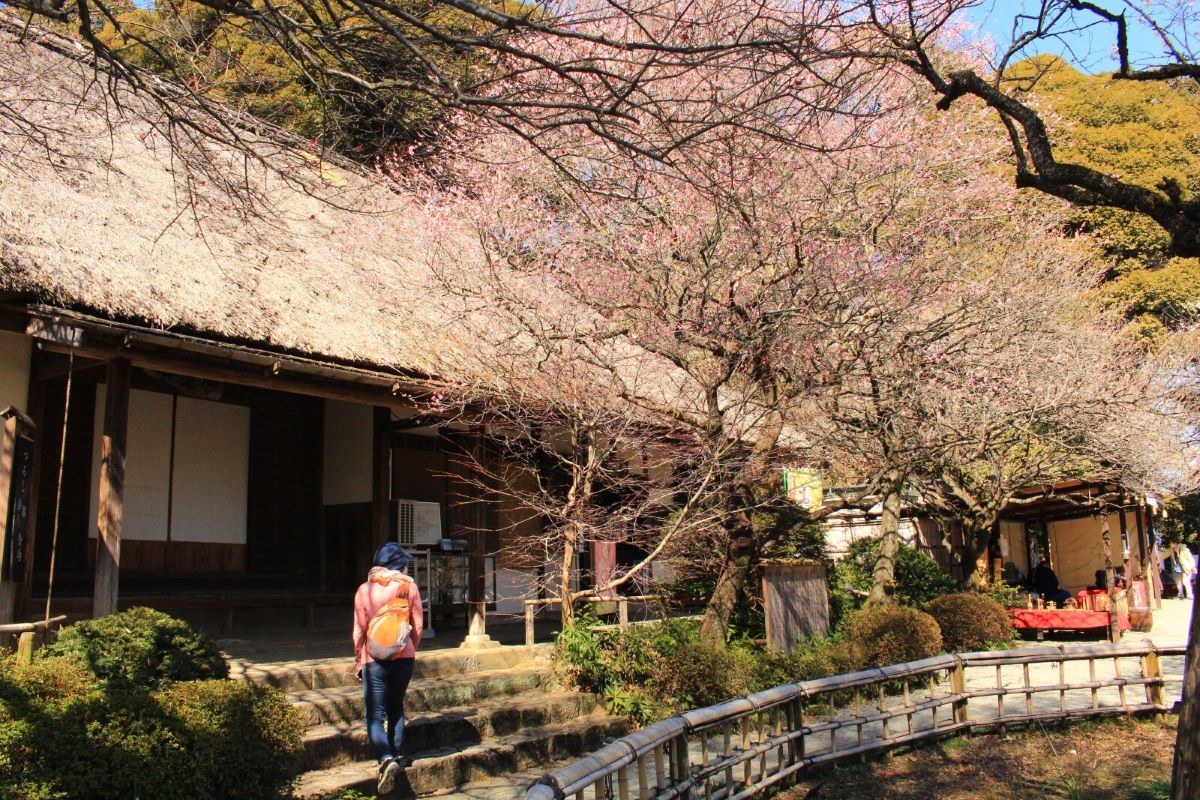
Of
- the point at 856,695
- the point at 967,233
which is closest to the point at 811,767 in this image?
the point at 856,695

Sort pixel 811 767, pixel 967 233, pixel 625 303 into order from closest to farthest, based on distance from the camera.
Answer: pixel 811 767 → pixel 625 303 → pixel 967 233

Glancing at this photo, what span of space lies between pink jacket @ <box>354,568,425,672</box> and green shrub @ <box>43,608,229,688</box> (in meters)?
0.93

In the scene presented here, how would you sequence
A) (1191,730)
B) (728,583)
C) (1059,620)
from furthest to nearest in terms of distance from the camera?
(1059,620), (728,583), (1191,730)

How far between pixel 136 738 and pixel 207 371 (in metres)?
3.76

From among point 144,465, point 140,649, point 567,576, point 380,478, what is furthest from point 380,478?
point 140,649

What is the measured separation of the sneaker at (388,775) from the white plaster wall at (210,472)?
4.36 m

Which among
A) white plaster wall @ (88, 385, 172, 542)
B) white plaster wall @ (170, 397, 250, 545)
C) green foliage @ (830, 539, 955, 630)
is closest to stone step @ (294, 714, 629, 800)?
white plaster wall @ (88, 385, 172, 542)

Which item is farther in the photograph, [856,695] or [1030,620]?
[1030,620]

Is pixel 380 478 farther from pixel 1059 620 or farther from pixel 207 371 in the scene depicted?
pixel 1059 620

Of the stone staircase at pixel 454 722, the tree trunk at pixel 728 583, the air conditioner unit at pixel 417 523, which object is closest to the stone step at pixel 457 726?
the stone staircase at pixel 454 722

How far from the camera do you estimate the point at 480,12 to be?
3.94 metres

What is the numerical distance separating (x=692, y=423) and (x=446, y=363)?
8.55ft

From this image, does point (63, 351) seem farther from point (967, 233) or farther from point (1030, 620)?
point (1030, 620)

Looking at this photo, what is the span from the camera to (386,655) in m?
5.85
